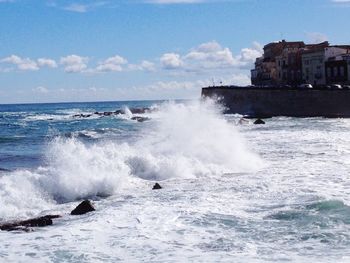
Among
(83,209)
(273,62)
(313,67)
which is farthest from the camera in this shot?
(273,62)

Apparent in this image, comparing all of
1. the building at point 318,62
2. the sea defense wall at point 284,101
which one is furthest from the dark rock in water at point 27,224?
the building at point 318,62

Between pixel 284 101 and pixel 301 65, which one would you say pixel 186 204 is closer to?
pixel 284 101

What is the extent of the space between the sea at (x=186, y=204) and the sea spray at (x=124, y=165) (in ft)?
0.10

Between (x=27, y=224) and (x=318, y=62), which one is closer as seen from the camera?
(x=27, y=224)

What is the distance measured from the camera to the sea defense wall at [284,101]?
1796 inches

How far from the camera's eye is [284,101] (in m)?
50.4

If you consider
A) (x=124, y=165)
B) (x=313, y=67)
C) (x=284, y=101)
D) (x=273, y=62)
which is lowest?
(x=124, y=165)

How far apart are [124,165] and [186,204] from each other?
4.65 m

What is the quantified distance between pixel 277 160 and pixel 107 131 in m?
23.8

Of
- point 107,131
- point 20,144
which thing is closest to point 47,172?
point 20,144

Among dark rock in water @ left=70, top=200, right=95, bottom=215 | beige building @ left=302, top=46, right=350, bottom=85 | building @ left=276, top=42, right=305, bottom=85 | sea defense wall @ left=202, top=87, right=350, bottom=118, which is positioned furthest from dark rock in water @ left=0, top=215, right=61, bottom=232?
building @ left=276, top=42, right=305, bottom=85

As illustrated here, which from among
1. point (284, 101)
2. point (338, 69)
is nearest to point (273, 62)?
point (338, 69)

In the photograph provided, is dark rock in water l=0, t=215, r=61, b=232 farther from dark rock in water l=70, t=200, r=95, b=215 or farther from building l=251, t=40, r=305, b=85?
building l=251, t=40, r=305, b=85

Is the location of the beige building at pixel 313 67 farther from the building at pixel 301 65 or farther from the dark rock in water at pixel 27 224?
the dark rock in water at pixel 27 224
